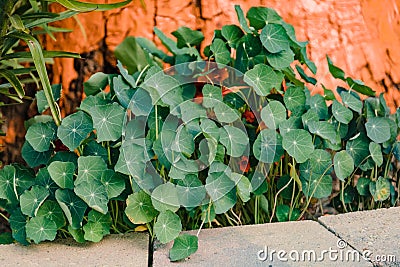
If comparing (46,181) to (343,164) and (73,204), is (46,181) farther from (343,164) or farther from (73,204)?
(343,164)

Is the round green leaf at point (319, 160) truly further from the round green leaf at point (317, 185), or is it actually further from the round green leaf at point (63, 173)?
the round green leaf at point (63, 173)

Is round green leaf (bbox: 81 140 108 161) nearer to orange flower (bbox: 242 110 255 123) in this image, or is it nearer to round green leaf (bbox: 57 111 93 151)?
round green leaf (bbox: 57 111 93 151)

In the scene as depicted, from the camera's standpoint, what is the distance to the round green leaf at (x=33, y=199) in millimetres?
1662

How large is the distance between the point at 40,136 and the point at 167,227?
473mm

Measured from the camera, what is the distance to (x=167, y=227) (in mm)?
1591

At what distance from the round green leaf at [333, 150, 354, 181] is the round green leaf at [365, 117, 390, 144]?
4.4 inches

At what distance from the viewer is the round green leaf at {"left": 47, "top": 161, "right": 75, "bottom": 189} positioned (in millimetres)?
1660

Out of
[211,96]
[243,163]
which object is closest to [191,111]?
[211,96]

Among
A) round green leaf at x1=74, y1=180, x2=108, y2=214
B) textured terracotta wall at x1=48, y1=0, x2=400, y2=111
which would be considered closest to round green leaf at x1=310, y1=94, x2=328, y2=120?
textured terracotta wall at x1=48, y1=0, x2=400, y2=111

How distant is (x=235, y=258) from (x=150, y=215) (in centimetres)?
28

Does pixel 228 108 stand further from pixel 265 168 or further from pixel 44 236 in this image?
pixel 44 236

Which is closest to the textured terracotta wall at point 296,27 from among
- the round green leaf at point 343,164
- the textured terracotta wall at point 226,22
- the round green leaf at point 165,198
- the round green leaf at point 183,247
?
the textured terracotta wall at point 226,22

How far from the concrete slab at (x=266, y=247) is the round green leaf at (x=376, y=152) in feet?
1.04

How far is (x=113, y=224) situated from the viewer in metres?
1.79
